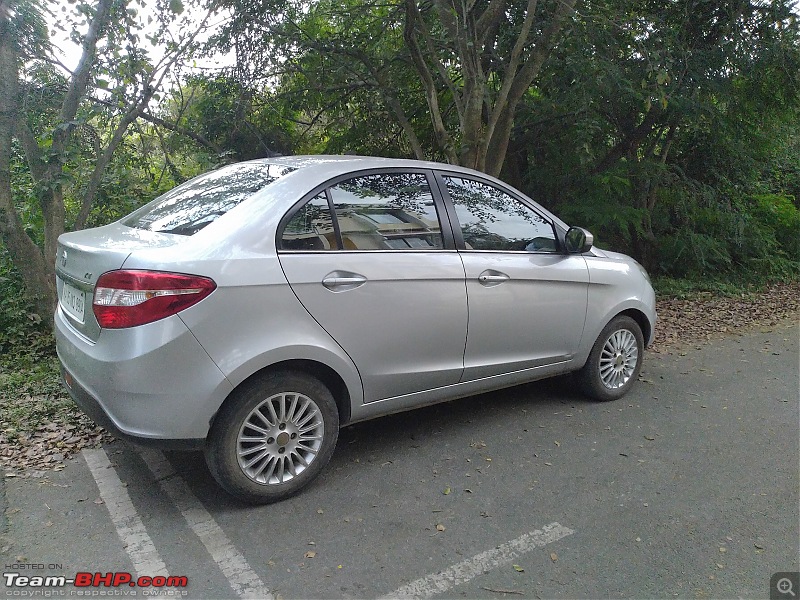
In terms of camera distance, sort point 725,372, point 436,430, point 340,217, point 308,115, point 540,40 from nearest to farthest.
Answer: point 340,217 < point 436,430 < point 725,372 < point 540,40 < point 308,115

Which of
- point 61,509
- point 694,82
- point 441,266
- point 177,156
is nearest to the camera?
point 61,509

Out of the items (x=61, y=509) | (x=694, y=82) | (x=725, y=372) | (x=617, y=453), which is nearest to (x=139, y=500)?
(x=61, y=509)

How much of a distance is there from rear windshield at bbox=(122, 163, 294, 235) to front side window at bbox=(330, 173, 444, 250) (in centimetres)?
39

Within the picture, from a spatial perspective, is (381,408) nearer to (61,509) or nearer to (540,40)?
(61,509)

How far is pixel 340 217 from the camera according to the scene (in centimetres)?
376

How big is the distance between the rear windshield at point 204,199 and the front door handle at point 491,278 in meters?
1.36

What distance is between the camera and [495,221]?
14.7 feet

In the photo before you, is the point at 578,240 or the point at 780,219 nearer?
the point at 578,240

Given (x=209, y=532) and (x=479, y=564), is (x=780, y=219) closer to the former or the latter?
(x=479, y=564)

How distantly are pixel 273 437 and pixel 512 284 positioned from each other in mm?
1865

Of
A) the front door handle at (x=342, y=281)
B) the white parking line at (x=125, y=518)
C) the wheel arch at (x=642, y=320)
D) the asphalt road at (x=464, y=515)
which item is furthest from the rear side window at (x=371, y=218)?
the wheel arch at (x=642, y=320)

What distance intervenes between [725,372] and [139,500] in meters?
5.16

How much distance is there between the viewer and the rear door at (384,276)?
11.6 ft

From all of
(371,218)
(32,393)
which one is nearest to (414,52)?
(371,218)
